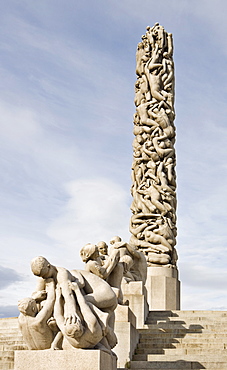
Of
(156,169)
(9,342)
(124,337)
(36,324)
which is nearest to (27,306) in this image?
(36,324)

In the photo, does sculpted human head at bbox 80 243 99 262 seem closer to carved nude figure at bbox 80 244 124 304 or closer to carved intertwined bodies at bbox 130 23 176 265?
carved nude figure at bbox 80 244 124 304

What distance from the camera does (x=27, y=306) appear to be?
8062 mm

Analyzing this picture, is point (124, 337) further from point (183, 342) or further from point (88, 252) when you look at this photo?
point (88, 252)

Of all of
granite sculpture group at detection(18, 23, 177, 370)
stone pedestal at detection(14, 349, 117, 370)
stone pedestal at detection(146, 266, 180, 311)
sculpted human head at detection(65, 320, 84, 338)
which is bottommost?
stone pedestal at detection(14, 349, 117, 370)

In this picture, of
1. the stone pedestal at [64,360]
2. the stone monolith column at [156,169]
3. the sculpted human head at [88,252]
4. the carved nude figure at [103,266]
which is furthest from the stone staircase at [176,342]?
the stone monolith column at [156,169]

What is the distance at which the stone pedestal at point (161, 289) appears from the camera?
62.3 ft

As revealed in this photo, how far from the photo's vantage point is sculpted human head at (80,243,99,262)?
9.63m

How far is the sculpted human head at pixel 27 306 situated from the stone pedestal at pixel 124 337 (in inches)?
124

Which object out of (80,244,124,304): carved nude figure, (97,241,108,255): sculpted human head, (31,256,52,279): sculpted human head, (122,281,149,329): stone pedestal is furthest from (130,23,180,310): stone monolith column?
(31,256,52,279): sculpted human head

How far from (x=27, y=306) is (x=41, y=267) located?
1.82ft

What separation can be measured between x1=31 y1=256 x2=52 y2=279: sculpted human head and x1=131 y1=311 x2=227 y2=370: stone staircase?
3.05 meters

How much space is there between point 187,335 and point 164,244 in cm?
759

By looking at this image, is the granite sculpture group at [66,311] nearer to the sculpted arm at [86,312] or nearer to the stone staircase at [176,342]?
the sculpted arm at [86,312]

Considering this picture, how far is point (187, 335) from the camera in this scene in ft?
39.4
